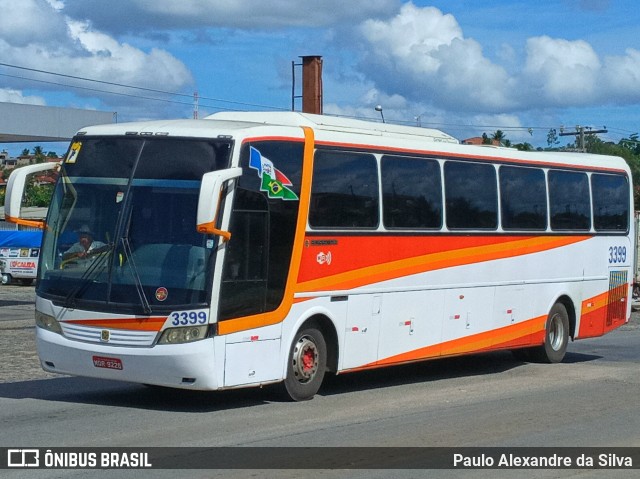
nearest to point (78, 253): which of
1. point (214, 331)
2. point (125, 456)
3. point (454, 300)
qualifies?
point (214, 331)

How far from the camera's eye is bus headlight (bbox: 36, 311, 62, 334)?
12.5 meters

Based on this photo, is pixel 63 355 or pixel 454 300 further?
pixel 454 300

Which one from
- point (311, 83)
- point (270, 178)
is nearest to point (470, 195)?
point (270, 178)

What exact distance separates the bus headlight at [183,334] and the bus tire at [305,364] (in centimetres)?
148

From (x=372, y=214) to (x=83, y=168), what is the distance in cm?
374

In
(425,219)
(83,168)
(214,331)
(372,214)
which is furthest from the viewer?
(425,219)

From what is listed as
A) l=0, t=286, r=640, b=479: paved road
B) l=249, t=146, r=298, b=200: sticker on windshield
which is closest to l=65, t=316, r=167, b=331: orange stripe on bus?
l=0, t=286, r=640, b=479: paved road

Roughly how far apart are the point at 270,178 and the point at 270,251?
0.83m

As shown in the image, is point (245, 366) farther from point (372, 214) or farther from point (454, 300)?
point (454, 300)

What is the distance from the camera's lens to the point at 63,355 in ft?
40.6

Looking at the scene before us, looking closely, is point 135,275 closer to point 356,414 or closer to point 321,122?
point 356,414

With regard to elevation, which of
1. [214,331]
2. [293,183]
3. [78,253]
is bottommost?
[214,331]

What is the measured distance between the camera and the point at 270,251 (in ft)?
41.6

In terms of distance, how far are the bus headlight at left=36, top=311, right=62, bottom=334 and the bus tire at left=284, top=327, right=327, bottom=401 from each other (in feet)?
8.59
